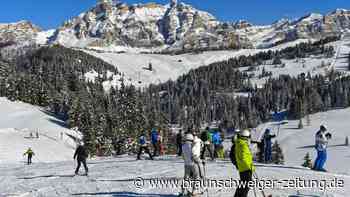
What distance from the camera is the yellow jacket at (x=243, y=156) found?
53.5ft

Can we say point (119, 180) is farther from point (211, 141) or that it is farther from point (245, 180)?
point (245, 180)

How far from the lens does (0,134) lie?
88.2 m

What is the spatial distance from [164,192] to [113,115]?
79.3 metres

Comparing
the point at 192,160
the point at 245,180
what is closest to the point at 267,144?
the point at 192,160

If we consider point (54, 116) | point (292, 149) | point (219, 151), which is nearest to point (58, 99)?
point (54, 116)

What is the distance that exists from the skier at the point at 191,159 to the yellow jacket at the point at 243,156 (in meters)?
2.65

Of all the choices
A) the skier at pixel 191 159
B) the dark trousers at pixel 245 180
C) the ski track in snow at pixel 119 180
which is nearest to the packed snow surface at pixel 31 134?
the ski track in snow at pixel 119 180

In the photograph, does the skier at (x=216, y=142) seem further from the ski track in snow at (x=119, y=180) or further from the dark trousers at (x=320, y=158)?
the dark trousers at (x=320, y=158)

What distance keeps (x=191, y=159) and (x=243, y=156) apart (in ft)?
10.0

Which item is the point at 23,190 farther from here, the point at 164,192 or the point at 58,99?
the point at 58,99

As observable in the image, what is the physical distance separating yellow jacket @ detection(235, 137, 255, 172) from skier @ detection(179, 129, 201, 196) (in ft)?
8.70

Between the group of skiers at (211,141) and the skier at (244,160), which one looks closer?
the skier at (244,160)

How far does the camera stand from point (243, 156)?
53.6ft

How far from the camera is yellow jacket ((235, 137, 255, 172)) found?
53.5ft
